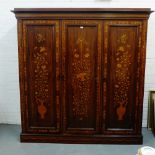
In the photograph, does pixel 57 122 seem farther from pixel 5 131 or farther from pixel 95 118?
pixel 5 131

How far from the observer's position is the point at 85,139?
358cm

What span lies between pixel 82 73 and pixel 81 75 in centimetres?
3

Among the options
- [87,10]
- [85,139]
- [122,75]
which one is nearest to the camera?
[87,10]

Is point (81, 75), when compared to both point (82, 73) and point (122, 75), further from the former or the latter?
point (122, 75)

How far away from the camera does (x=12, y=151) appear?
132 inches

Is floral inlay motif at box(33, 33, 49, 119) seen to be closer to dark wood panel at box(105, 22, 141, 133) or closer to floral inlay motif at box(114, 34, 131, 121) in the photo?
dark wood panel at box(105, 22, 141, 133)

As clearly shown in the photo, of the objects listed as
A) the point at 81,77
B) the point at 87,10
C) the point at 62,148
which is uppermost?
the point at 87,10

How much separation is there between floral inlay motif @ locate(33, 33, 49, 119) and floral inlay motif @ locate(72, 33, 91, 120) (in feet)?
1.25

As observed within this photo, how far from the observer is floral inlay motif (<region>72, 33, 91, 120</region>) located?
11.0 ft

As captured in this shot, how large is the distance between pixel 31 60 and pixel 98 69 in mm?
893

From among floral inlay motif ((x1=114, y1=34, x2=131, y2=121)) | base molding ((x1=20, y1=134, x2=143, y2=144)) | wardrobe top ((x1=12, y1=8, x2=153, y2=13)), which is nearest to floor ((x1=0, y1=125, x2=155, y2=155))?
base molding ((x1=20, y1=134, x2=143, y2=144))

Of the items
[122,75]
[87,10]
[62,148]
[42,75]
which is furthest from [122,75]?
[62,148]

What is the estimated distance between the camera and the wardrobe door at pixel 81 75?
330 cm

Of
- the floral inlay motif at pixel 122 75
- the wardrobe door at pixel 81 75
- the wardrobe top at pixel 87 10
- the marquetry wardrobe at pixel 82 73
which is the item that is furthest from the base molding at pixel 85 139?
the wardrobe top at pixel 87 10
